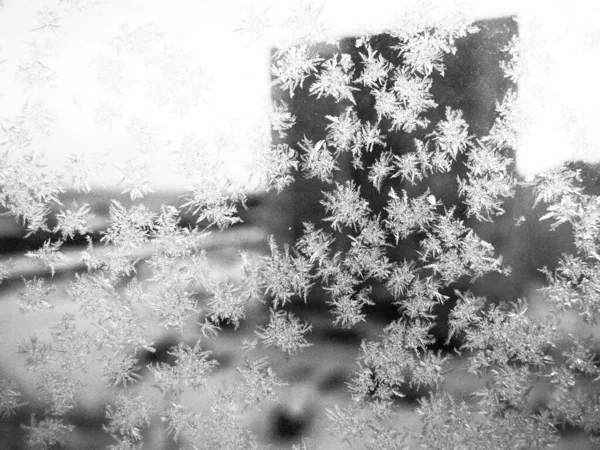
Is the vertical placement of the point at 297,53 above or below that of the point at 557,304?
above

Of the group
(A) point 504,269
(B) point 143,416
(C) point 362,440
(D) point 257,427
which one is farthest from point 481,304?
(B) point 143,416

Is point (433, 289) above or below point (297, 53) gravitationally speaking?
below

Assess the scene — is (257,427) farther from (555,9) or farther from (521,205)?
(555,9)

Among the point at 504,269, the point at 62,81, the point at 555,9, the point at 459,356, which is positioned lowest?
the point at 459,356

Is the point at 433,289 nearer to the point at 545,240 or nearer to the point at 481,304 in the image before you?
the point at 481,304

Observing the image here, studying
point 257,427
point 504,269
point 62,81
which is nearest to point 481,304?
point 504,269
